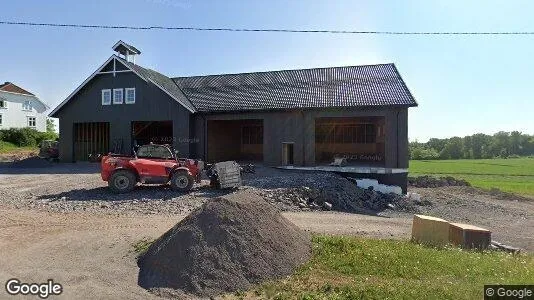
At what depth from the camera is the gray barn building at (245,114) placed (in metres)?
22.8

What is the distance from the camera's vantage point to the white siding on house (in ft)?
167

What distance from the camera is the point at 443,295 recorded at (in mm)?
5285

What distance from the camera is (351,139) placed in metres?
27.8

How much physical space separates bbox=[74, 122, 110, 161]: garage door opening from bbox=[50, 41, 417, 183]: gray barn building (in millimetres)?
67

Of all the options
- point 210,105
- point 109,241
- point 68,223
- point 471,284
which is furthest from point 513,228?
point 210,105

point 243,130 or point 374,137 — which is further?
point 243,130

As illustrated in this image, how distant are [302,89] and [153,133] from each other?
11751 millimetres

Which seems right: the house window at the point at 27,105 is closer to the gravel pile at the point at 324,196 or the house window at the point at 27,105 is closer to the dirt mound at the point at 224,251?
the gravel pile at the point at 324,196

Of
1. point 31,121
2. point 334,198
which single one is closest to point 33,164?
point 334,198

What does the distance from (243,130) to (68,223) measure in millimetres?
20589

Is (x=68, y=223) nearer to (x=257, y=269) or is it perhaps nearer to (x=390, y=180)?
(x=257, y=269)

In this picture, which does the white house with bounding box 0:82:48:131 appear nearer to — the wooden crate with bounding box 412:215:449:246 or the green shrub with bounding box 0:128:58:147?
the green shrub with bounding box 0:128:58:147

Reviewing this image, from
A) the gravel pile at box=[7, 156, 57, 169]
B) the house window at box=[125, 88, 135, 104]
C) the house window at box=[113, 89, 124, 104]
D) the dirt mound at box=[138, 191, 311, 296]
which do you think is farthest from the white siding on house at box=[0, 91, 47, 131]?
the dirt mound at box=[138, 191, 311, 296]

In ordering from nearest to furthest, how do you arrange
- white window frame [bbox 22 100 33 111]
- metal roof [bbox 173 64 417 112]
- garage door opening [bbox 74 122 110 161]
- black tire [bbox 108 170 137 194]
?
1. black tire [bbox 108 170 137 194]
2. metal roof [bbox 173 64 417 112]
3. garage door opening [bbox 74 122 110 161]
4. white window frame [bbox 22 100 33 111]
